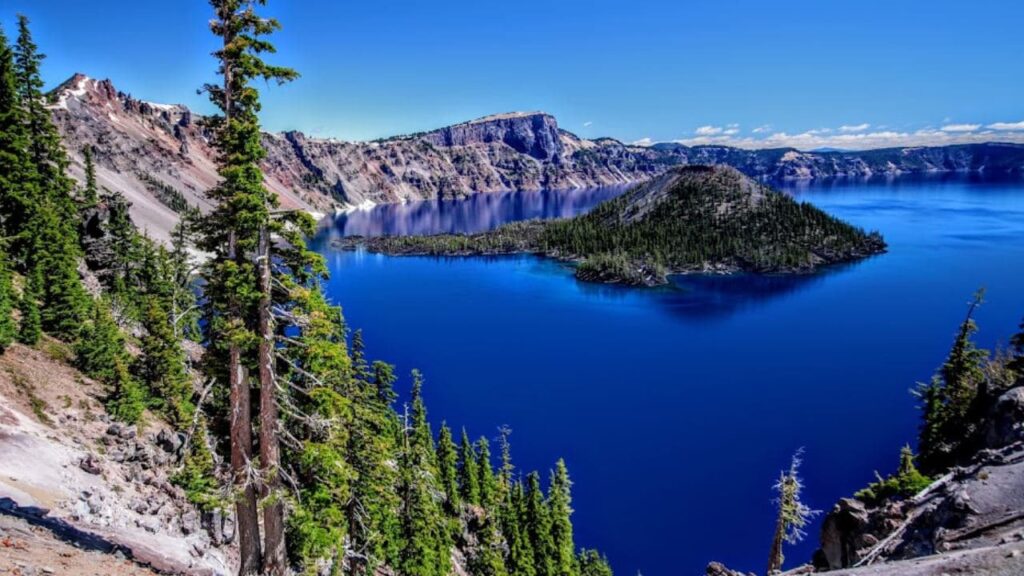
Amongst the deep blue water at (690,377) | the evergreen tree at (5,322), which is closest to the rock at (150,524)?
the evergreen tree at (5,322)

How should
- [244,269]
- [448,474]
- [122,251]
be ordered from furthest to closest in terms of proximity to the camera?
[122,251]
[448,474]
[244,269]

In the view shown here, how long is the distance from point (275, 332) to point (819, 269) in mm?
196341

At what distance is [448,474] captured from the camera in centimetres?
5250

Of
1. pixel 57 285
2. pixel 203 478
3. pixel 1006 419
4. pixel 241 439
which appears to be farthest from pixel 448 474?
pixel 1006 419

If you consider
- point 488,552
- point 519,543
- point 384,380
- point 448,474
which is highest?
point 384,380

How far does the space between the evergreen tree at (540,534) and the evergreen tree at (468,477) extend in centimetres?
880

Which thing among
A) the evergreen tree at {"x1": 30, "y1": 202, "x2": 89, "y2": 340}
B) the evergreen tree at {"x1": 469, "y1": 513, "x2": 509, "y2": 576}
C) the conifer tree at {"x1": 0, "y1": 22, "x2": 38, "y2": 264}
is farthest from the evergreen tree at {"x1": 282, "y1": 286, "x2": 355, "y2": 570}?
the conifer tree at {"x1": 0, "y1": 22, "x2": 38, "y2": 264}

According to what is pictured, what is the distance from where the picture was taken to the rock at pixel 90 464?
26969 mm

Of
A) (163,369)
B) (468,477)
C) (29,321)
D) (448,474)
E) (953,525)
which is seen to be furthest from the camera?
(468,477)

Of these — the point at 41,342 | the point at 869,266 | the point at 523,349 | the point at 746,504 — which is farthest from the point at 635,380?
the point at 869,266

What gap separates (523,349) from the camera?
110375 millimetres

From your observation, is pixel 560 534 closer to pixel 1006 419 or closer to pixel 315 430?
pixel 1006 419

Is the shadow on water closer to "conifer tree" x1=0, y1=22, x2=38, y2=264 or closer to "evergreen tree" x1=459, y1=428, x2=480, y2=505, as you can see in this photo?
"evergreen tree" x1=459, y1=428, x2=480, y2=505

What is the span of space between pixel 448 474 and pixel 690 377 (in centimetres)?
5513
